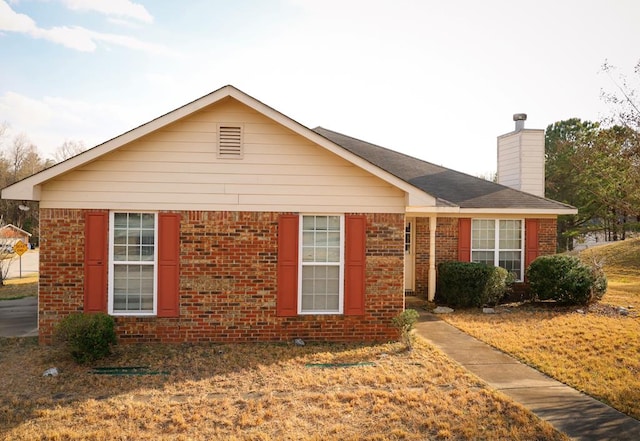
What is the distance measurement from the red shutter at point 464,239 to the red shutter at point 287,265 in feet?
22.5

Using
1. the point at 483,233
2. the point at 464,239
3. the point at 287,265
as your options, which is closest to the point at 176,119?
the point at 287,265

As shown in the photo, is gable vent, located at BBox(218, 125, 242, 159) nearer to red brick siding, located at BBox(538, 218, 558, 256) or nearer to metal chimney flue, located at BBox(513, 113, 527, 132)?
red brick siding, located at BBox(538, 218, 558, 256)

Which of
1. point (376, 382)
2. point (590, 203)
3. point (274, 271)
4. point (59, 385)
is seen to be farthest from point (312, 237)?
point (590, 203)

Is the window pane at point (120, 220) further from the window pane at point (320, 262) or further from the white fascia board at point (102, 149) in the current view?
the window pane at point (320, 262)

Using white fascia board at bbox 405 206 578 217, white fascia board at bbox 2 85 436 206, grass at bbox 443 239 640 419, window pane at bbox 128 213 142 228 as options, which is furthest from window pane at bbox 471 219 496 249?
window pane at bbox 128 213 142 228

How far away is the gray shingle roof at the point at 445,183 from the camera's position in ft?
46.6

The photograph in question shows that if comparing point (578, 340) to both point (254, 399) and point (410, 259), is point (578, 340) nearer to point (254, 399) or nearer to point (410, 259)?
point (410, 259)

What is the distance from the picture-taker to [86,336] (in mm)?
7426

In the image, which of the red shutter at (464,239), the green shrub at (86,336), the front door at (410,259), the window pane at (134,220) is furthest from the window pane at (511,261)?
the green shrub at (86,336)

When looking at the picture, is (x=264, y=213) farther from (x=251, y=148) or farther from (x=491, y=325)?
(x=491, y=325)

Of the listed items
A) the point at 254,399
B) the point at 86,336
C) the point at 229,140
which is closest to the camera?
the point at 254,399

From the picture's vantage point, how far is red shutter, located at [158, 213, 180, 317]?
28.6ft

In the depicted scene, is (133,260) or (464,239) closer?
(133,260)

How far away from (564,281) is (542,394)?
7.17 meters
